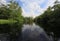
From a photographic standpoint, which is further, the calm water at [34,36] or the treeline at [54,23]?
the treeline at [54,23]

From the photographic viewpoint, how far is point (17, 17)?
8638 centimetres

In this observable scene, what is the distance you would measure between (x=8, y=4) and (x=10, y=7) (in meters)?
2.81

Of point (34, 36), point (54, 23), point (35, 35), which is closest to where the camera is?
point (34, 36)

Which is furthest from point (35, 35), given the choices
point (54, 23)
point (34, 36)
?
point (54, 23)

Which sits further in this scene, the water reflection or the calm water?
the water reflection

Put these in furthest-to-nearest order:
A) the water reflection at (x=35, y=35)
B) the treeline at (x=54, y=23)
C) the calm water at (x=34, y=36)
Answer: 1. the treeline at (x=54, y=23)
2. the water reflection at (x=35, y=35)
3. the calm water at (x=34, y=36)

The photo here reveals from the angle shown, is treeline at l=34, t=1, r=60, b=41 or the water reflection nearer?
the water reflection

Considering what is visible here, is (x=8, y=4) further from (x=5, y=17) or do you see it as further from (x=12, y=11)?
(x=5, y=17)

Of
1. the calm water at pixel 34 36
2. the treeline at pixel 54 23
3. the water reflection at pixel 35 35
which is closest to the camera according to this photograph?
the calm water at pixel 34 36

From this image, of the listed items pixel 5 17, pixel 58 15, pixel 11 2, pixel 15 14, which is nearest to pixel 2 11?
pixel 5 17

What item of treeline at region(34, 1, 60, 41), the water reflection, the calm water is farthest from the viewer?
treeline at region(34, 1, 60, 41)

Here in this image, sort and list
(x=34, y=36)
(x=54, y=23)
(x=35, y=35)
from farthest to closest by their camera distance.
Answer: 1. (x=54, y=23)
2. (x=35, y=35)
3. (x=34, y=36)

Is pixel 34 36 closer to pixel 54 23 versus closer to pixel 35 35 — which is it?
pixel 35 35

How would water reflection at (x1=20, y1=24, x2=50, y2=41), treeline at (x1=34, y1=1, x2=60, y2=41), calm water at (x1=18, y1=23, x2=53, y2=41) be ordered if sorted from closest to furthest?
1. calm water at (x1=18, y1=23, x2=53, y2=41)
2. water reflection at (x1=20, y1=24, x2=50, y2=41)
3. treeline at (x1=34, y1=1, x2=60, y2=41)
